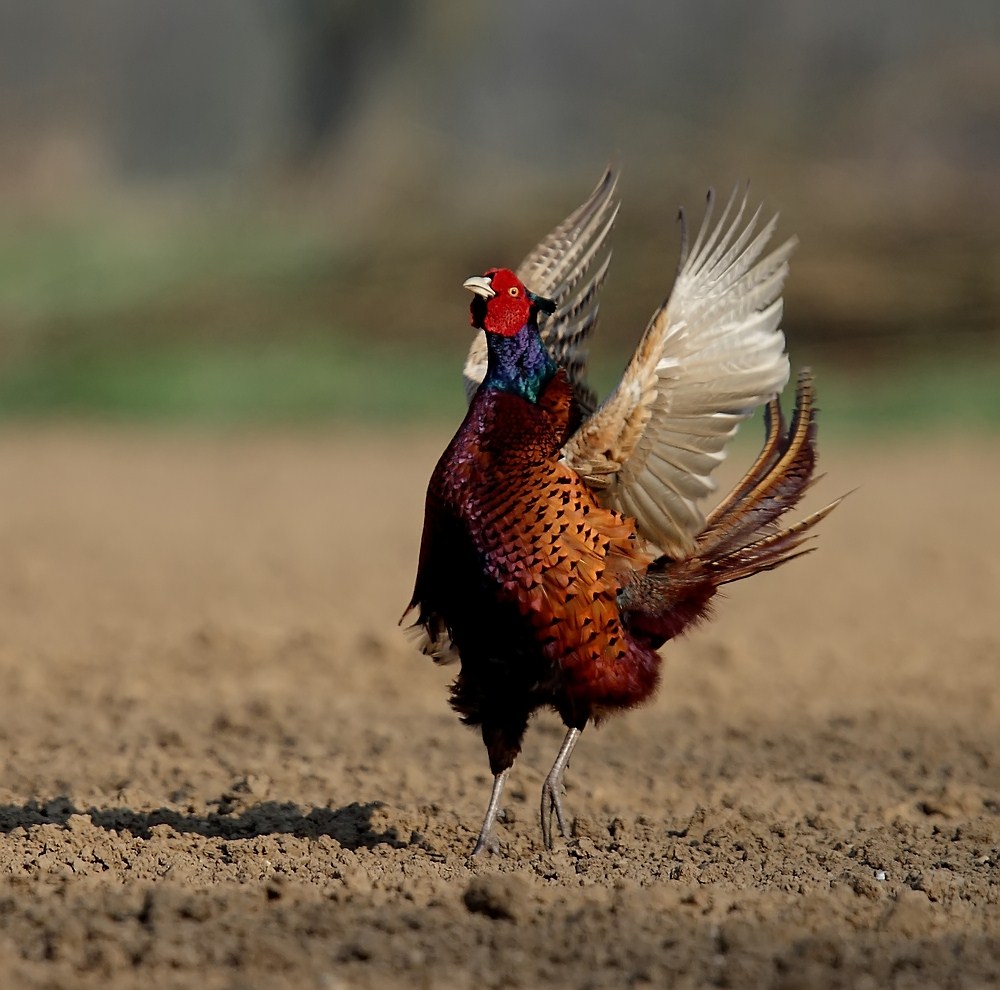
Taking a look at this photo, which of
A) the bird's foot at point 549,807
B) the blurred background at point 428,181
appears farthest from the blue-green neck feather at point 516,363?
the bird's foot at point 549,807

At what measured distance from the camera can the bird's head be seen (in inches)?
177

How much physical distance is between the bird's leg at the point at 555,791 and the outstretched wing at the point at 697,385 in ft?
2.62

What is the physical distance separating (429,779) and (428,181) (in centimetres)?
2706

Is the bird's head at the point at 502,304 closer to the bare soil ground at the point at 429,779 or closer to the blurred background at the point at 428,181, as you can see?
the blurred background at the point at 428,181

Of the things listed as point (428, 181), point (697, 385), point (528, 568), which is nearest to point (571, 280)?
point (697, 385)

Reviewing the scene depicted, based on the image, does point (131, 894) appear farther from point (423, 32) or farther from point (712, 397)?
point (423, 32)

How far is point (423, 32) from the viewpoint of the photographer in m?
33.5

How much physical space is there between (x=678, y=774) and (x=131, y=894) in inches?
103

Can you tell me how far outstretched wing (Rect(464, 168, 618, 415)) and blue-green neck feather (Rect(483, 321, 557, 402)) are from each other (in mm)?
648

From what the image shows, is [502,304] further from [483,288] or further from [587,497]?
[587,497]

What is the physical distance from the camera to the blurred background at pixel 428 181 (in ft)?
69.1

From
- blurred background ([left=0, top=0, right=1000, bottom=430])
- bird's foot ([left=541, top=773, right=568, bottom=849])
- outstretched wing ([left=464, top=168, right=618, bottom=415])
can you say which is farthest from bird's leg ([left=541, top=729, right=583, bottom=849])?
blurred background ([left=0, top=0, right=1000, bottom=430])

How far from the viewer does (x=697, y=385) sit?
4.42 meters

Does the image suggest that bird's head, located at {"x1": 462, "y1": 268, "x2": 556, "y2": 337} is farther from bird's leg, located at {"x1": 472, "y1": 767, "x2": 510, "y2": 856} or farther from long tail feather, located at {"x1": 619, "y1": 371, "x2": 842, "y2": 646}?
bird's leg, located at {"x1": 472, "y1": 767, "x2": 510, "y2": 856}
